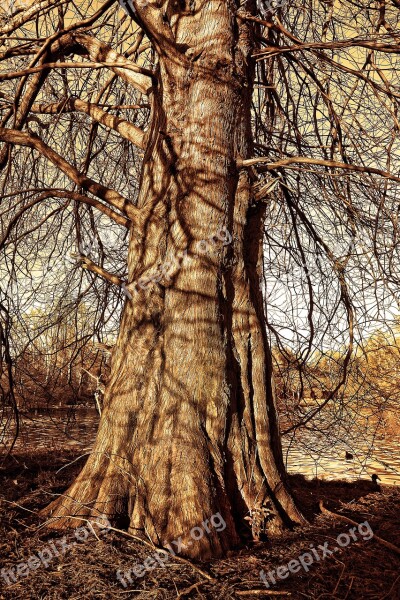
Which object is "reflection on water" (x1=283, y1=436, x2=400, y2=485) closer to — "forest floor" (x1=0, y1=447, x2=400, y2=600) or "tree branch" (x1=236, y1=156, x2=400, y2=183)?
"forest floor" (x1=0, y1=447, x2=400, y2=600)

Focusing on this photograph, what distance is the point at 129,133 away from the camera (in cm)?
330

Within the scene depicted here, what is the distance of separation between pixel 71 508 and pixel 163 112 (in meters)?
2.19

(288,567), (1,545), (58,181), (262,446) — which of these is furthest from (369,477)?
(58,181)

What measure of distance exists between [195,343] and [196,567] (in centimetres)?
101

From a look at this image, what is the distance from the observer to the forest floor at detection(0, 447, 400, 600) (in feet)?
6.94

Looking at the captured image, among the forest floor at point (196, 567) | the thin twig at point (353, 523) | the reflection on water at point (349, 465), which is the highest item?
the reflection on water at point (349, 465)

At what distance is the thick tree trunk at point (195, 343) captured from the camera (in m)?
2.58

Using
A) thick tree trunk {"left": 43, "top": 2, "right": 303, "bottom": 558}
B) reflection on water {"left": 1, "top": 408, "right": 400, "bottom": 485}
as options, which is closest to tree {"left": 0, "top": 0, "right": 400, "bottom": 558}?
thick tree trunk {"left": 43, "top": 2, "right": 303, "bottom": 558}

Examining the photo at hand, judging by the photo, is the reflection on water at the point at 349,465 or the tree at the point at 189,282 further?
the reflection on water at the point at 349,465

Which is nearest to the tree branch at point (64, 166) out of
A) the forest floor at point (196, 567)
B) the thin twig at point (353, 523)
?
the forest floor at point (196, 567)

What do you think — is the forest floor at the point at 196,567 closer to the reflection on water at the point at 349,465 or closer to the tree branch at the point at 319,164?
the reflection on water at the point at 349,465

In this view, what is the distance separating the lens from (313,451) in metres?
4.46

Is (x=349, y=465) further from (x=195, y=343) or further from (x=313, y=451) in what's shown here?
(x=195, y=343)

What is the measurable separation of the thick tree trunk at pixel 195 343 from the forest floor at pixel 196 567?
0.47 ft
